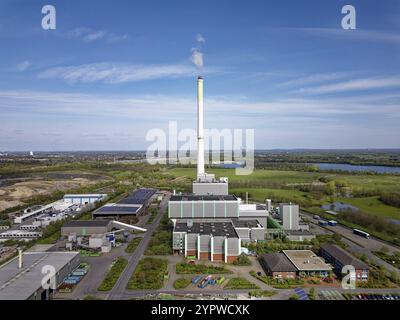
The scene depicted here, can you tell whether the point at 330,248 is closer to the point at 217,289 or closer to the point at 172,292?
the point at 217,289

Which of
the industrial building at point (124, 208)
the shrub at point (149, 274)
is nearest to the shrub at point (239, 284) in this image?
the shrub at point (149, 274)

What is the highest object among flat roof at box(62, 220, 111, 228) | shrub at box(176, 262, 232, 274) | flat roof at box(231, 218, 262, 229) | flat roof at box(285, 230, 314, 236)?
flat roof at box(231, 218, 262, 229)

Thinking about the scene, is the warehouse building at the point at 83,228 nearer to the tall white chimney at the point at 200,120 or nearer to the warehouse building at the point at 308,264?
the tall white chimney at the point at 200,120

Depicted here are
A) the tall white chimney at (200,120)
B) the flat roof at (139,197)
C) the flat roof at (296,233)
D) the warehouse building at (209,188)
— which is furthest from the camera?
the flat roof at (139,197)

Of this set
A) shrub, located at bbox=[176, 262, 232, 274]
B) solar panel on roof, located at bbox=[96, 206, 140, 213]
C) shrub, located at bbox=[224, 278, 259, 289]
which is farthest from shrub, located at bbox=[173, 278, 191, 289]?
solar panel on roof, located at bbox=[96, 206, 140, 213]

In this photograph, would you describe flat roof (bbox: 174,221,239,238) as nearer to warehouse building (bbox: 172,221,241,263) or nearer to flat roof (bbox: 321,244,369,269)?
warehouse building (bbox: 172,221,241,263)

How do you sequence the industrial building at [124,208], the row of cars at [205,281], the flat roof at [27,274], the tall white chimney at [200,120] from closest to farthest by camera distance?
1. the flat roof at [27,274]
2. the row of cars at [205,281]
3. the industrial building at [124,208]
4. the tall white chimney at [200,120]

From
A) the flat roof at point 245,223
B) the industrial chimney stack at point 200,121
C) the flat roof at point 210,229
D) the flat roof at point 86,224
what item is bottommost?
the flat roof at point 86,224
